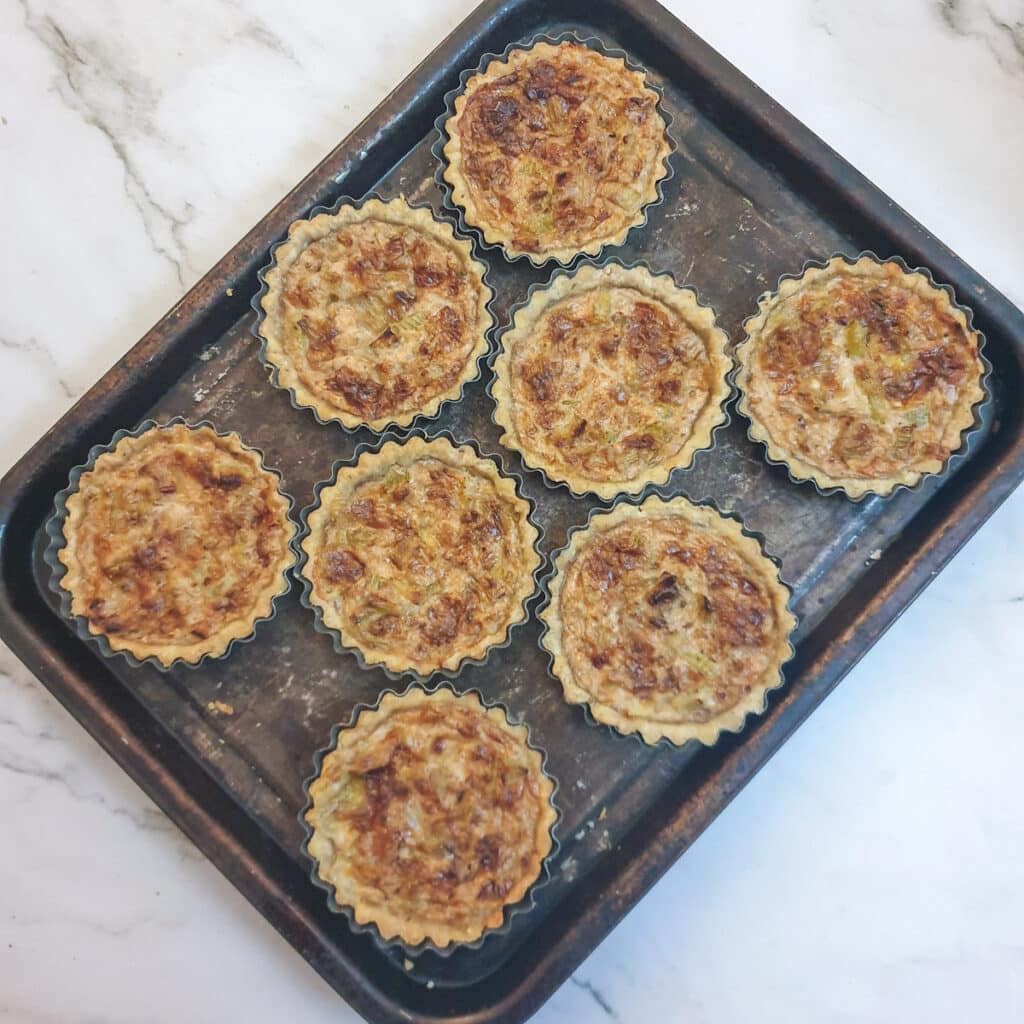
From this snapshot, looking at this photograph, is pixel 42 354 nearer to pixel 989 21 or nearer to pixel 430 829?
pixel 430 829

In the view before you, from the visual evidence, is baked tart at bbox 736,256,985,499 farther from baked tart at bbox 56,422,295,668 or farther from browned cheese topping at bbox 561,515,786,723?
baked tart at bbox 56,422,295,668

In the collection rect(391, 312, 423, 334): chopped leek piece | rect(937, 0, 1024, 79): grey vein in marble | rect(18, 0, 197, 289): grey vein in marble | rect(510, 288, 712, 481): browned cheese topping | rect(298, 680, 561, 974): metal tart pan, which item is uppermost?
rect(937, 0, 1024, 79): grey vein in marble

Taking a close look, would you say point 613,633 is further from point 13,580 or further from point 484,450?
point 13,580

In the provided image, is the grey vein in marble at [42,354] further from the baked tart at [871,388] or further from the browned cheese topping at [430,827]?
the baked tart at [871,388]

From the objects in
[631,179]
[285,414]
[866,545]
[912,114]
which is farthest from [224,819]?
[912,114]

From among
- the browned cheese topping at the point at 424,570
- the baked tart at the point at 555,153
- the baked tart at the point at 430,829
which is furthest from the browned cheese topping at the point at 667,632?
the baked tart at the point at 555,153

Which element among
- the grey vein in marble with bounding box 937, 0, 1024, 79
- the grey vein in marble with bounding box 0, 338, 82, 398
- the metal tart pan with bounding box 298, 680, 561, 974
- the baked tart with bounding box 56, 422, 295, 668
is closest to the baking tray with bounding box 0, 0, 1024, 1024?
the metal tart pan with bounding box 298, 680, 561, 974

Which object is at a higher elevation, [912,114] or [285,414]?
[912,114]
